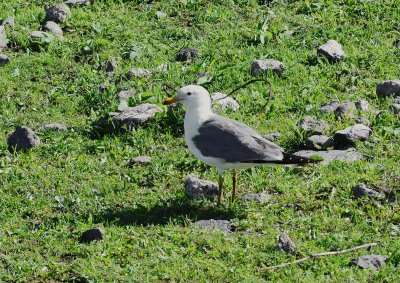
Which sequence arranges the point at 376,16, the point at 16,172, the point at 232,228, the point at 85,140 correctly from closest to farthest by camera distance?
the point at 232,228 < the point at 16,172 < the point at 85,140 < the point at 376,16

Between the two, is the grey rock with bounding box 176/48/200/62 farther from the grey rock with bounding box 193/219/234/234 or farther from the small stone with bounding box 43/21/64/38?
the grey rock with bounding box 193/219/234/234

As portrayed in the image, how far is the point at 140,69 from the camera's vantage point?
11.0 metres

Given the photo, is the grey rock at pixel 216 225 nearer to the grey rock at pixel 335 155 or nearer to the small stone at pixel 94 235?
Answer: the small stone at pixel 94 235

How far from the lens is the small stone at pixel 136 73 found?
429 inches

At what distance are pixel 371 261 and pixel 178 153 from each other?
2703mm

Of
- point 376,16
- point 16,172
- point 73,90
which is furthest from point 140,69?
point 376,16

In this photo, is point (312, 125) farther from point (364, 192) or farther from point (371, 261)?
point (371, 261)

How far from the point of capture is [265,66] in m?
10.9

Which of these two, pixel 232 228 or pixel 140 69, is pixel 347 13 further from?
pixel 232 228

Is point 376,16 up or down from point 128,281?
up

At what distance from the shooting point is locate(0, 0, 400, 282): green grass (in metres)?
7.84

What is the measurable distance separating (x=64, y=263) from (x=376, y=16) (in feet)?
19.0

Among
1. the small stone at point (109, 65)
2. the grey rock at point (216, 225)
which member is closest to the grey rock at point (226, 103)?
the small stone at point (109, 65)

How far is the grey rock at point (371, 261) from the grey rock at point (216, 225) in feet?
3.93
